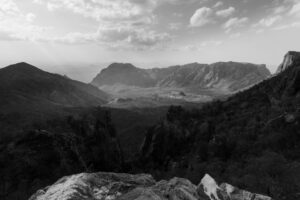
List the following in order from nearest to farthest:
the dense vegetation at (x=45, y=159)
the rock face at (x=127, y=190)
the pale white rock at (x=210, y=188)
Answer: the rock face at (x=127, y=190) < the pale white rock at (x=210, y=188) < the dense vegetation at (x=45, y=159)

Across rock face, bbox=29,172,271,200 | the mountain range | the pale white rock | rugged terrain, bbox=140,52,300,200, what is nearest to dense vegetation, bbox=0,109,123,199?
the mountain range

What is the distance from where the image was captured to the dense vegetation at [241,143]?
4694cm

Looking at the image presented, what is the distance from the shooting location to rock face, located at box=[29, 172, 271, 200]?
19.0 meters

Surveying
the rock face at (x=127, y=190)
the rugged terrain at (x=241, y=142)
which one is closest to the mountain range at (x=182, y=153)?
the rock face at (x=127, y=190)

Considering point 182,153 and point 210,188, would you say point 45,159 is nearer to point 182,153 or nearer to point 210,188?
point 182,153

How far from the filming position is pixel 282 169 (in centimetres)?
4775

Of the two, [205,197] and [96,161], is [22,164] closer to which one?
[96,161]

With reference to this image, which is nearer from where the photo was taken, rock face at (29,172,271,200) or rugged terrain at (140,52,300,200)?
rock face at (29,172,271,200)

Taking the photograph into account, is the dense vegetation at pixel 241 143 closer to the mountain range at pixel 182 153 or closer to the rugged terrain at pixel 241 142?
the rugged terrain at pixel 241 142

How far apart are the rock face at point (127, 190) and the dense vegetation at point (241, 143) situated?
631 inches

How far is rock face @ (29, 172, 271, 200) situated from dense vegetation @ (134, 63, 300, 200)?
16035 millimetres

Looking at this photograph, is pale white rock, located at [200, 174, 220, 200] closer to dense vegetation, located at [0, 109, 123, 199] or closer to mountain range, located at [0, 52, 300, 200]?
mountain range, located at [0, 52, 300, 200]

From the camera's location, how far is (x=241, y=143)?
78.1 metres

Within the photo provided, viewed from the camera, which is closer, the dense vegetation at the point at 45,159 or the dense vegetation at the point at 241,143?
the dense vegetation at the point at 241,143
